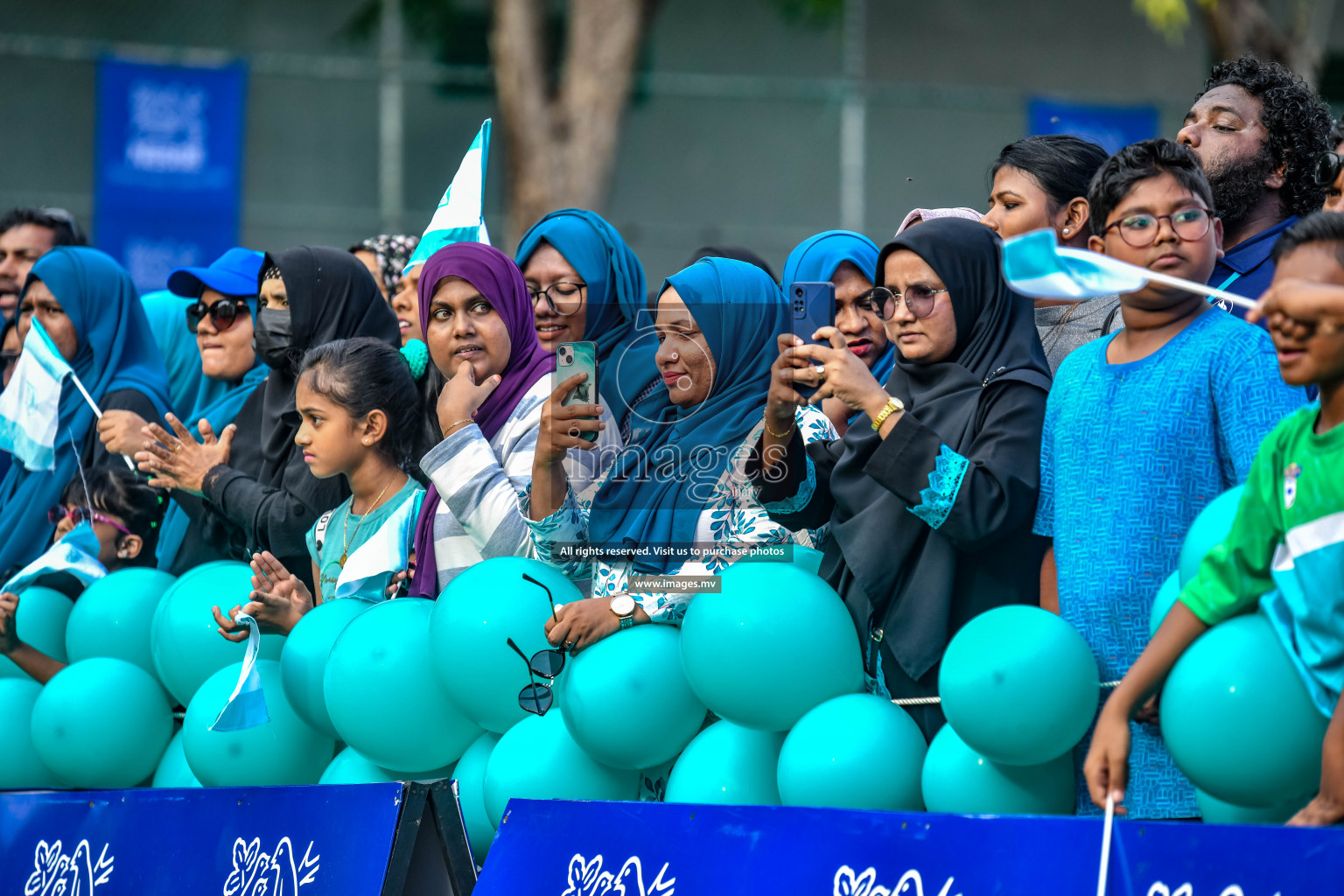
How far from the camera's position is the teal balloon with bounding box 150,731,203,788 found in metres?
4.06

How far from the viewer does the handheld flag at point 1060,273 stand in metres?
2.38

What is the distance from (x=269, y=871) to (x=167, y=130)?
9.09 m

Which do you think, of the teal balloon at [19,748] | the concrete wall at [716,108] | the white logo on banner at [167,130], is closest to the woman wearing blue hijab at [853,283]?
the teal balloon at [19,748]

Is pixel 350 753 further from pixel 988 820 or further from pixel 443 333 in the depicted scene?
pixel 988 820

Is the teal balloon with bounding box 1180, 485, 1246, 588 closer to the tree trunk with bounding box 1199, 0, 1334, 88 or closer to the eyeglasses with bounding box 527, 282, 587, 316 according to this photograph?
the eyeglasses with bounding box 527, 282, 587, 316

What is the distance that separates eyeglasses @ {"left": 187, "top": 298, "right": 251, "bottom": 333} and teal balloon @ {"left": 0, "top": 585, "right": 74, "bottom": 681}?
0.98 metres

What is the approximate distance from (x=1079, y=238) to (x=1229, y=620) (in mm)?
1507

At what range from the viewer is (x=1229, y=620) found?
2385 mm

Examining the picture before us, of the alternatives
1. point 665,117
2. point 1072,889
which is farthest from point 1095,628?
point 665,117

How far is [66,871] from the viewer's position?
395 centimetres

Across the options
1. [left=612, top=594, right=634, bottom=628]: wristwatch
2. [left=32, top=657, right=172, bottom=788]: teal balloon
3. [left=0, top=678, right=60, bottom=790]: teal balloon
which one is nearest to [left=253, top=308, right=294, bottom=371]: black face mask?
[left=32, top=657, right=172, bottom=788]: teal balloon

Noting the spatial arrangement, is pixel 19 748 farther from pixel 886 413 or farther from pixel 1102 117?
pixel 1102 117

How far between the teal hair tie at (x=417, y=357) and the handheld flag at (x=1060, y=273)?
2521 mm

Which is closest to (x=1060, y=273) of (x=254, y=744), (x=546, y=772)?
(x=546, y=772)
